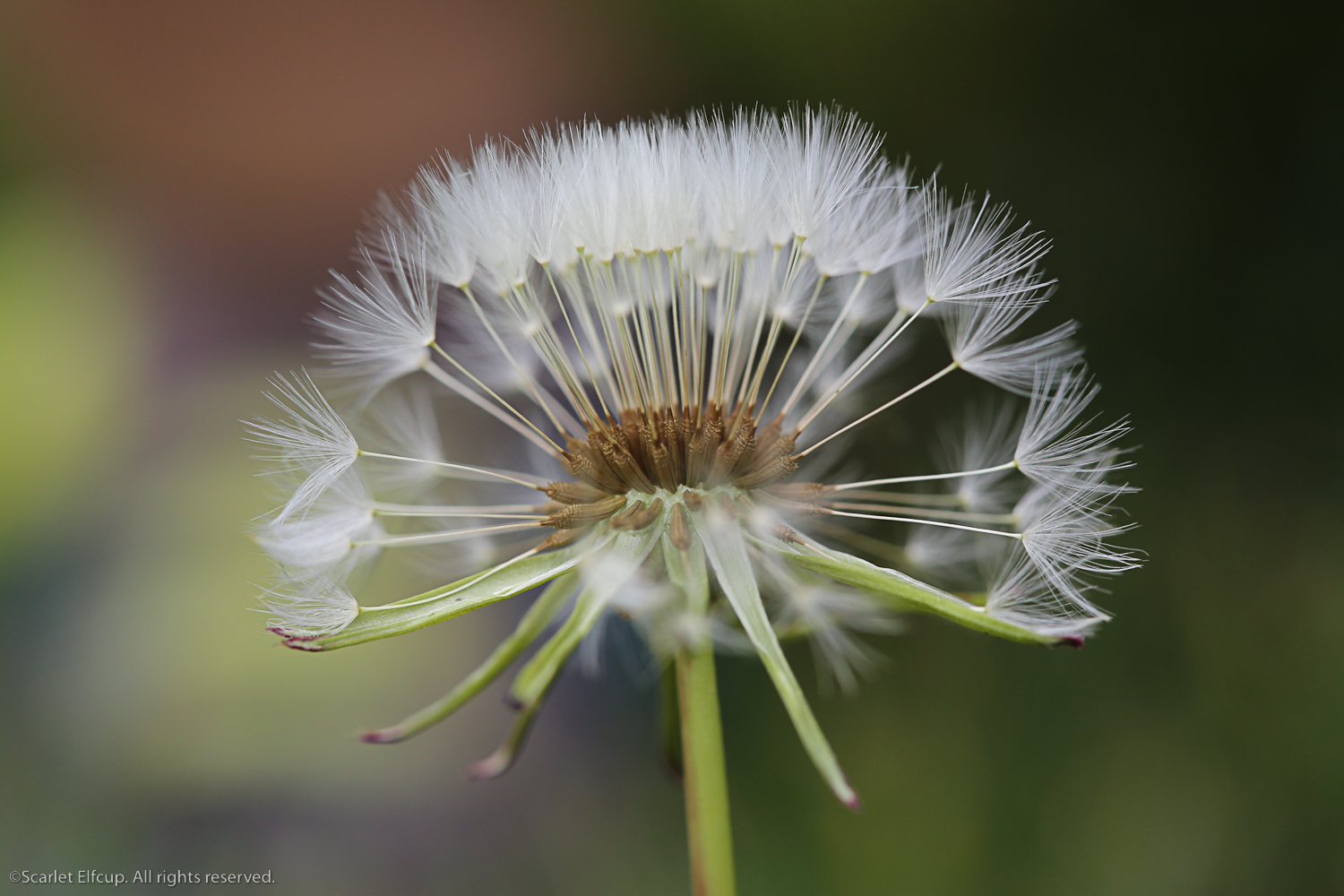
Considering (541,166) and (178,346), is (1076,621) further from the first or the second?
(178,346)

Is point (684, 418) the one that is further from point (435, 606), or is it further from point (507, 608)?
point (507, 608)

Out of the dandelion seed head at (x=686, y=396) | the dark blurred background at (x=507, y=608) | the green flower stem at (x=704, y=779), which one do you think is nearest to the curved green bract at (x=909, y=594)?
the dandelion seed head at (x=686, y=396)

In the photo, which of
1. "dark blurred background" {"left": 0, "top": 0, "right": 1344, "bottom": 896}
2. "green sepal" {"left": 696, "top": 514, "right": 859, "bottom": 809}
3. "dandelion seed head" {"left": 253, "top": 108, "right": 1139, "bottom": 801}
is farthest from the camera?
"dark blurred background" {"left": 0, "top": 0, "right": 1344, "bottom": 896}

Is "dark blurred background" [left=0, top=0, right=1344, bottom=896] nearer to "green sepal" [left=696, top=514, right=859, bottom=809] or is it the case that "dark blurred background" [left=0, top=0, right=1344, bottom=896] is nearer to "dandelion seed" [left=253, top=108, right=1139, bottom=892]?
"dandelion seed" [left=253, top=108, right=1139, bottom=892]

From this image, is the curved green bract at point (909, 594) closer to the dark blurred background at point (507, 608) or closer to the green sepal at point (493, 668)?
the green sepal at point (493, 668)

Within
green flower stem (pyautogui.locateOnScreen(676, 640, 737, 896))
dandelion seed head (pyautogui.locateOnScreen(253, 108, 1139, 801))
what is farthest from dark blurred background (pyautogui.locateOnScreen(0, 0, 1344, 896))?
green flower stem (pyautogui.locateOnScreen(676, 640, 737, 896))

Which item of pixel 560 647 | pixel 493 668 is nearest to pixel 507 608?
pixel 493 668
